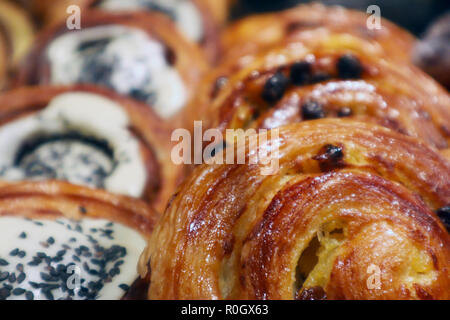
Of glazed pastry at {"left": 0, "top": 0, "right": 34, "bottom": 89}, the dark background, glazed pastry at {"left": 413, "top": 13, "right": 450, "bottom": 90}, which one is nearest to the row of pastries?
glazed pastry at {"left": 413, "top": 13, "right": 450, "bottom": 90}

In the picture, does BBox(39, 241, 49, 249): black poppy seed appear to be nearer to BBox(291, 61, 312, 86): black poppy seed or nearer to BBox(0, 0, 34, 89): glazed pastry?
BBox(291, 61, 312, 86): black poppy seed

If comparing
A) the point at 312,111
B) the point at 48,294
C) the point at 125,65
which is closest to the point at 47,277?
the point at 48,294

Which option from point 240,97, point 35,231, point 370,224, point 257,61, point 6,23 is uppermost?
point 6,23

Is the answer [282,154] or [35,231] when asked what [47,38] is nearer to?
[35,231]

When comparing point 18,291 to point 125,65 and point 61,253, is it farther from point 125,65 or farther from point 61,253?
point 125,65

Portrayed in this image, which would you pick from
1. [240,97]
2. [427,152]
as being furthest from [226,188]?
[427,152]
